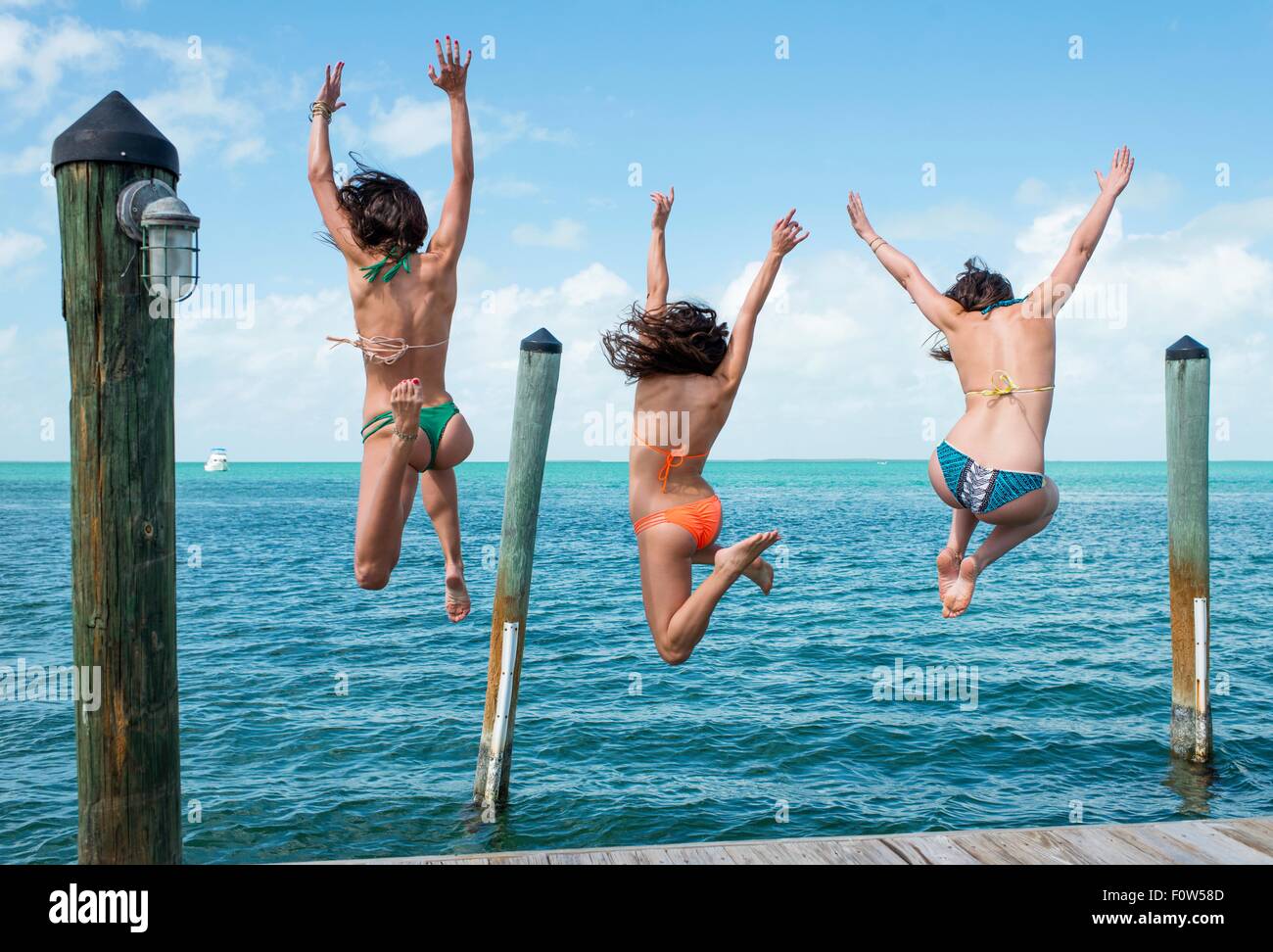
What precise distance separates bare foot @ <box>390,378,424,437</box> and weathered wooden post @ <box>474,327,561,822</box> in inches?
174

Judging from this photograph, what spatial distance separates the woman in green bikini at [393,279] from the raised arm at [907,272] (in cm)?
238

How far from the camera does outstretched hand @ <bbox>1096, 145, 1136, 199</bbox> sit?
6031mm

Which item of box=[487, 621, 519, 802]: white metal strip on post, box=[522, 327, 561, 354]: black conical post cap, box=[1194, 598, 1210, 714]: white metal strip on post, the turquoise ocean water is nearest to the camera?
box=[522, 327, 561, 354]: black conical post cap

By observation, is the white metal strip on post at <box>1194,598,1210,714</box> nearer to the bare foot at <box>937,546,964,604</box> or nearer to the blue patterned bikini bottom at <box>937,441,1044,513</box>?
the bare foot at <box>937,546,964,604</box>

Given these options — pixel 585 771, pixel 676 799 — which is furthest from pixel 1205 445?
pixel 585 771

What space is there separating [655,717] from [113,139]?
15623mm

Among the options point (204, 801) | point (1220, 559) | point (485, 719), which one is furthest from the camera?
point (1220, 559)

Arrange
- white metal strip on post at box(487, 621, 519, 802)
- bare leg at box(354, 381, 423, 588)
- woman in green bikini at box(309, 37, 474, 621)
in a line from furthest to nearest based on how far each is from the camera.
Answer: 1. white metal strip on post at box(487, 621, 519, 802)
2. woman in green bikini at box(309, 37, 474, 621)
3. bare leg at box(354, 381, 423, 588)

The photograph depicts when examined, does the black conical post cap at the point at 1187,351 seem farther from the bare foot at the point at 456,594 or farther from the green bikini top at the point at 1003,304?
the bare foot at the point at 456,594

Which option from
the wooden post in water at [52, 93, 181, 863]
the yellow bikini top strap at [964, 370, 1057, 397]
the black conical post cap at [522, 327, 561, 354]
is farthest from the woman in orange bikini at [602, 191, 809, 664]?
the black conical post cap at [522, 327, 561, 354]

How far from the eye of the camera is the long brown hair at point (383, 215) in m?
5.38

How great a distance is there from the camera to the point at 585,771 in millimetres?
15719

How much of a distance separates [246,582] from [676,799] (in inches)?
1111
